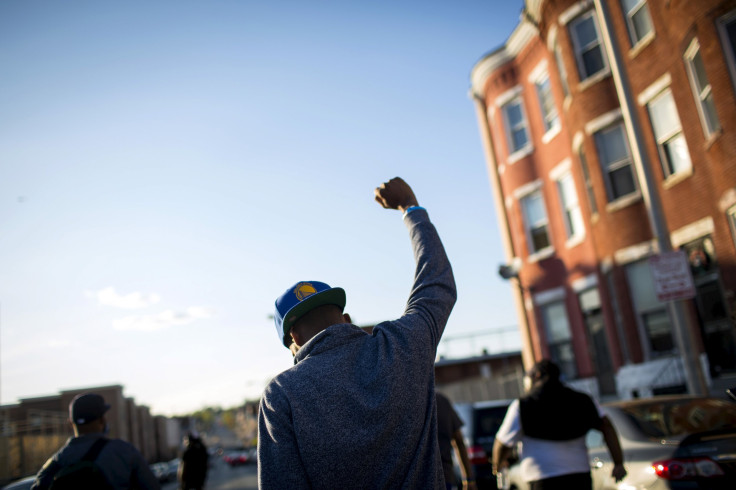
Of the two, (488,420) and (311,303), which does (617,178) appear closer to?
(488,420)

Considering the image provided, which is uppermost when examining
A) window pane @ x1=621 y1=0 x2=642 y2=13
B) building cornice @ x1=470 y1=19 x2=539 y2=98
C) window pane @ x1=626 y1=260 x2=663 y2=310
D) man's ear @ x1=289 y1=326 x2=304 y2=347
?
building cornice @ x1=470 y1=19 x2=539 y2=98

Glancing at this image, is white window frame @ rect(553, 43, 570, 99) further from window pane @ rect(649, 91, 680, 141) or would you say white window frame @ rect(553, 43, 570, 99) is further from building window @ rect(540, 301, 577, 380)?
building window @ rect(540, 301, 577, 380)

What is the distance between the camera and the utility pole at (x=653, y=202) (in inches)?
323

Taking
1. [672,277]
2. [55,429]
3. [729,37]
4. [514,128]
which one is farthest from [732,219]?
[55,429]

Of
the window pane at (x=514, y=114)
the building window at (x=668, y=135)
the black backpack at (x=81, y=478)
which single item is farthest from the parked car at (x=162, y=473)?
the black backpack at (x=81, y=478)

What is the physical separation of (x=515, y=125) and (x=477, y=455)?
600 inches

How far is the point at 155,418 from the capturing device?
2921 inches

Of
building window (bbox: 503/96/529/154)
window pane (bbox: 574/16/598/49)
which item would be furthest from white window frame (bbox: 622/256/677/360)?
building window (bbox: 503/96/529/154)

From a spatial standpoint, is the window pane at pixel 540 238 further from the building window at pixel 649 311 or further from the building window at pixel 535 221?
the building window at pixel 649 311

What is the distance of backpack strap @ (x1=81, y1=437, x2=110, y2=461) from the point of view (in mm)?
4117

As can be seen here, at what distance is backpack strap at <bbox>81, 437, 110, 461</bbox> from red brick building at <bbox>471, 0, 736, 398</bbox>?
695 cm

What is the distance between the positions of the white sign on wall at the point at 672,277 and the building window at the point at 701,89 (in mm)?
5568

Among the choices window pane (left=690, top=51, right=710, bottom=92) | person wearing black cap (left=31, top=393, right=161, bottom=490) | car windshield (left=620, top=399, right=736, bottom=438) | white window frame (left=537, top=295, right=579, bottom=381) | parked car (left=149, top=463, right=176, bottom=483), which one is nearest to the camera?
person wearing black cap (left=31, top=393, right=161, bottom=490)

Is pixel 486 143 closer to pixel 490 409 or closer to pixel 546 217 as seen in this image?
pixel 546 217
